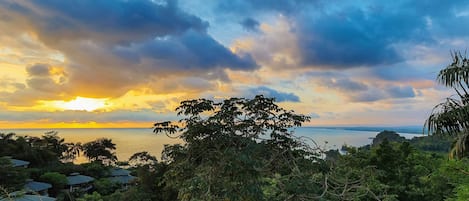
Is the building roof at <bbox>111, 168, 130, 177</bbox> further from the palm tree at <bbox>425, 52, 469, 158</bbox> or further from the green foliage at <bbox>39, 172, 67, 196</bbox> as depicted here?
the palm tree at <bbox>425, 52, 469, 158</bbox>

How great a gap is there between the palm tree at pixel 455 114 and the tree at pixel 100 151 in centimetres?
3220

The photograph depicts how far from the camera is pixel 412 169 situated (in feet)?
32.4

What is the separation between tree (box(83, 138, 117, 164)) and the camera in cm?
3362

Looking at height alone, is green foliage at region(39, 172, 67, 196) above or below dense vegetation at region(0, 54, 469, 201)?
below

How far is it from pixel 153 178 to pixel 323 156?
32.6 feet

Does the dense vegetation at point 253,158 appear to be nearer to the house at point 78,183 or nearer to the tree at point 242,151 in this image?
the tree at point 242,151

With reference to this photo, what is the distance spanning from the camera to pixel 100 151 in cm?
3366

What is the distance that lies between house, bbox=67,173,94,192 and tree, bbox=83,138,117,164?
40.1 feet

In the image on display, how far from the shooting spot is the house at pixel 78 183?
66.2ft

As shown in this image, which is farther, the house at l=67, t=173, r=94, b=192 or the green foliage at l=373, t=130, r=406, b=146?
the house at l=67, t=173, r=94, b=192

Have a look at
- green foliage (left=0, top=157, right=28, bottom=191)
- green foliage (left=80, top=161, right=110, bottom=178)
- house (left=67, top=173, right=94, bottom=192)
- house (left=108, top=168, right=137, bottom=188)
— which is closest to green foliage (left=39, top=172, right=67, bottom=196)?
house (left=67, top=173, right=94, bottom=192)

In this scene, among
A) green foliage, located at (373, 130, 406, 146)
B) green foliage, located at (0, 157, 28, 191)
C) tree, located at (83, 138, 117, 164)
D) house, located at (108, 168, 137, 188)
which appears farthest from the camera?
tree, located at (83, 138, 117, 164)

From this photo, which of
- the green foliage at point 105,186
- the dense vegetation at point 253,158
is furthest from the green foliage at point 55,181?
the dense vegetation at point 253,158

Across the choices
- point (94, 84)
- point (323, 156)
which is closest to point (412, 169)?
point (323, 156)
